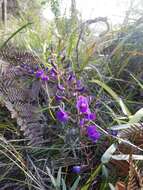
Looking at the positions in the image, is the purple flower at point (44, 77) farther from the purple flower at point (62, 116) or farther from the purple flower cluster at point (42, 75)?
the purple flower at point (62, 116)

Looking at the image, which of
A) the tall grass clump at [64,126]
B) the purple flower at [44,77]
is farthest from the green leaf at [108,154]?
the purple flower at [44,77]

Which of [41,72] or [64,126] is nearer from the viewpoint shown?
[64,126]

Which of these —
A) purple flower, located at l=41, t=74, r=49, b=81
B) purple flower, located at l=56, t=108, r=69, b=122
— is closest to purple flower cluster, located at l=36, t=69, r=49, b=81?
purple flower, located at l=41, t=74, r=49, b=81

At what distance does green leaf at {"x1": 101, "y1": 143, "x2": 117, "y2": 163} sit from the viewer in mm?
625

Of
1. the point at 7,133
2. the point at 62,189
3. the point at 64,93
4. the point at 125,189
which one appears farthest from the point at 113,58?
the point at 125,189

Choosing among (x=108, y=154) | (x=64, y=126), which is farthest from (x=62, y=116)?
(x=108, y=154)

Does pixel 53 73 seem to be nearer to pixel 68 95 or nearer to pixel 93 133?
pixel 68 95

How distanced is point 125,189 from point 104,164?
166mm

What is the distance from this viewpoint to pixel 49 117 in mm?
806

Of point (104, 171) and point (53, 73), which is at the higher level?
point (53, 73)

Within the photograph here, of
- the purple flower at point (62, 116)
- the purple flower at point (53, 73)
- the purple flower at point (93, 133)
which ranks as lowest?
the purple flower at point (93, 133)

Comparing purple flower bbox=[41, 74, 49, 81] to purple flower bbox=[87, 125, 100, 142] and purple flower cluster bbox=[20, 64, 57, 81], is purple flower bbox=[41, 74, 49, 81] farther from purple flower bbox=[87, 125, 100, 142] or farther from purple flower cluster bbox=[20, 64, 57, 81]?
purple flower bbox=[87, 125, 100, 142]

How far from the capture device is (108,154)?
0.64m

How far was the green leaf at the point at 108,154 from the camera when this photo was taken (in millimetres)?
625
